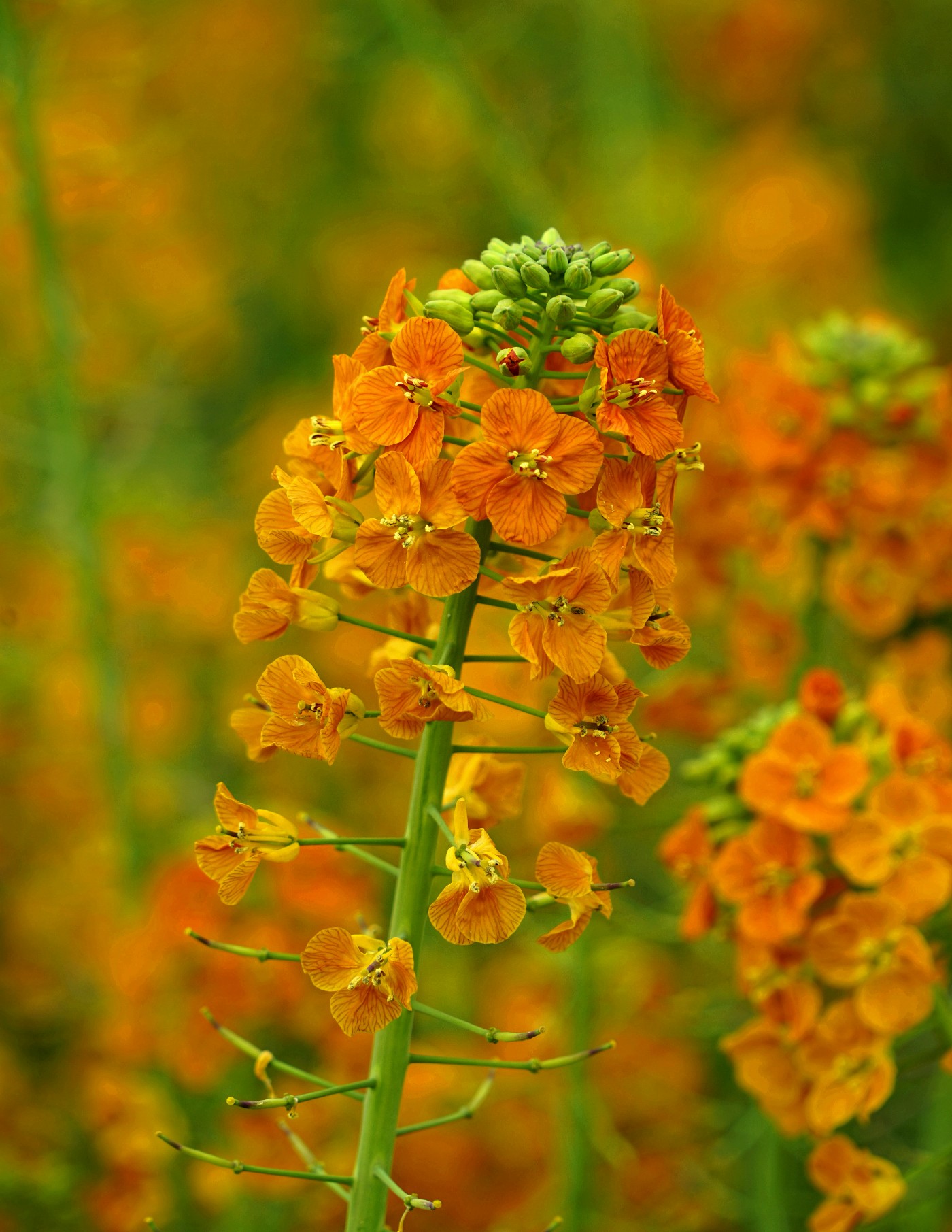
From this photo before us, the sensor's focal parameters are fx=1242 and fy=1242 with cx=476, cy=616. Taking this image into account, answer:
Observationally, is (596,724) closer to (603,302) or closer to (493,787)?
(493,787)

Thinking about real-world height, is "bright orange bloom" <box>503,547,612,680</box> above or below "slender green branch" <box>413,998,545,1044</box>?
above

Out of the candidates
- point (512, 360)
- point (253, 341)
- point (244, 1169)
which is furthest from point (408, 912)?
point (253, 341)

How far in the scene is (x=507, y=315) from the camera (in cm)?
166

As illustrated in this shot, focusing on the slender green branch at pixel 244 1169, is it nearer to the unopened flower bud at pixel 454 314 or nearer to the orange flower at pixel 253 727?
the orange flower at pixel 253 727

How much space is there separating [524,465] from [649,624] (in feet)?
1.02

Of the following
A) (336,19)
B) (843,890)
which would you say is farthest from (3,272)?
(843,890)

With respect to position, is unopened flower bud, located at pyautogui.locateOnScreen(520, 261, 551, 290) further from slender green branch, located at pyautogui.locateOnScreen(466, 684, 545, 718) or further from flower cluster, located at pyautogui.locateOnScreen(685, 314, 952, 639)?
flower cluster, located at pyautogui.locateOnScreen(685, 314, 952, 639)

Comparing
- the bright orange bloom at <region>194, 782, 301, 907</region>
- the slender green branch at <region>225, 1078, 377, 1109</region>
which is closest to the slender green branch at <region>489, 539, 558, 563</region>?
the bright orange bloom at <region>194, 782, 301, 907</region>

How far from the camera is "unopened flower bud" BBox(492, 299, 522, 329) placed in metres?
1.66

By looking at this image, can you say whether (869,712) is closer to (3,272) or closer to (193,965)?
(193,965)

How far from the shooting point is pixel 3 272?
17.2 feet

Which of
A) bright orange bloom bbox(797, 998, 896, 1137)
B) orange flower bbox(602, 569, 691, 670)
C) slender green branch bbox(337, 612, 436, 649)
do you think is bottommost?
bright orange bloom bbox(797, 998, 896, 1137)

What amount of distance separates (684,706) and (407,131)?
5.17 m

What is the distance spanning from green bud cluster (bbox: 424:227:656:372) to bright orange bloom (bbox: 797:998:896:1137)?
4.25ft
